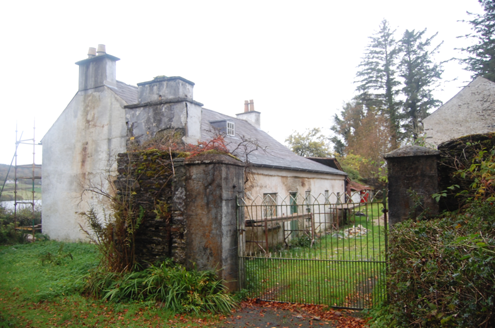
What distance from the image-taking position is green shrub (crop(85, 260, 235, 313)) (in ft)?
19.9

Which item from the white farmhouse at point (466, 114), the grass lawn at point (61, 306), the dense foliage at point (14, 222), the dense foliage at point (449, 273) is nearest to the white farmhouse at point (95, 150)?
the dense foliage at point (14, 222)

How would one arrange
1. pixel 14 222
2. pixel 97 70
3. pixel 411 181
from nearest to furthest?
pixel 411 181, pixel 97 70, pixel 14 222

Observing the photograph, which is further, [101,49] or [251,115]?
[251,115]

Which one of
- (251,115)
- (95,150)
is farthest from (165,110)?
(251,115)

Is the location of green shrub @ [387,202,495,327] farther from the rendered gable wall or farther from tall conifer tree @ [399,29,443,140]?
tall conifer tree @ [399,29,443,140]

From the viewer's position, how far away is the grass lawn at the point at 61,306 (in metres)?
5.68

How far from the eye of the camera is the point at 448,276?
9.46ft

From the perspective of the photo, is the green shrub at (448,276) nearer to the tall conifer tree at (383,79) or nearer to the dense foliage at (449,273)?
the dense foliage at (449,273)

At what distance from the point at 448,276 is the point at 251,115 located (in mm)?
21225

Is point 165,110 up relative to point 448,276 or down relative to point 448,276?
up

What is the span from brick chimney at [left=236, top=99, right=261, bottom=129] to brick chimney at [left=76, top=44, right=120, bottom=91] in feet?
36.7

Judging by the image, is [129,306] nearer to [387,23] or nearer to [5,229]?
[5,229]

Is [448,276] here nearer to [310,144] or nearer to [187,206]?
[187,206]

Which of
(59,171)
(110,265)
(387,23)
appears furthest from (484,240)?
(387,23)
